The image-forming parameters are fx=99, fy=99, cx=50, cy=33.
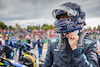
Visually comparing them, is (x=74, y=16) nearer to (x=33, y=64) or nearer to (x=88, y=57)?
(x=88, y=57)

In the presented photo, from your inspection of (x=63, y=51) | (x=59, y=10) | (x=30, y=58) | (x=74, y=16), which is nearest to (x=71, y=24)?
(x=74, y=16)

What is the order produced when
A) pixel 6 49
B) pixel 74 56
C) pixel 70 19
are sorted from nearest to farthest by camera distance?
pixel 74 56
pixel 70 19
pixel 6 49

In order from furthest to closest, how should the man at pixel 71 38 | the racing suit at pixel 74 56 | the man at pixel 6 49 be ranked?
1. the man at pixel 6 49
2. the man at pixel 71 38
3. the racing suit at pixel 74 56

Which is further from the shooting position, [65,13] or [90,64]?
[65,13]

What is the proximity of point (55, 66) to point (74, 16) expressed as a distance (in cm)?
74

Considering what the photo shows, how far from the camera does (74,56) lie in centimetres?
111

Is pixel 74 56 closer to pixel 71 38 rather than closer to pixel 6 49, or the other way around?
pixel 71 38

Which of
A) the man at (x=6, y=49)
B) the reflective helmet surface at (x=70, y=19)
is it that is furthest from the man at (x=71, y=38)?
the man at (x=6, y=49)

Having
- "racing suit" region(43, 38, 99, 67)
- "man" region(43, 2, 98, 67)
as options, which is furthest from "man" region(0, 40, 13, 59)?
"man" region(43, 2, 98, 67)

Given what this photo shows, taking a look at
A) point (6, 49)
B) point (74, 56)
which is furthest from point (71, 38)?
point (6, 49)

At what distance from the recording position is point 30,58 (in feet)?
15.4

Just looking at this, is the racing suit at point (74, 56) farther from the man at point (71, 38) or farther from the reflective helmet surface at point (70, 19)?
the reflective helmet surface at point (70, 19)

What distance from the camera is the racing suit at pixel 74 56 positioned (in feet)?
3.61

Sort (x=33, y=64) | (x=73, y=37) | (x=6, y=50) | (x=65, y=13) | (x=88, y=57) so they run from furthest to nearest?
(x=6, y=50)
(x=33, y=64)
(x=65, y=13)
(x=88, y=57)
(x=73, y=37)
